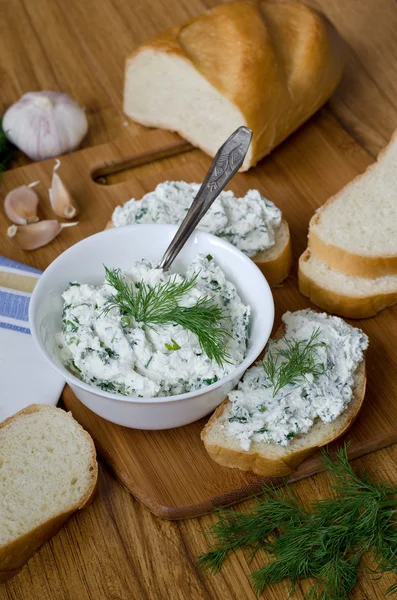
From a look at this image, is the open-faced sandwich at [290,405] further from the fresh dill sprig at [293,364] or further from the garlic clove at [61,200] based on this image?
the garlic clove at [61,200]

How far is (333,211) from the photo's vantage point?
387cm

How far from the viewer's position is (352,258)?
3688 millimetres

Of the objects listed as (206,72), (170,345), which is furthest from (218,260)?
(206,72)

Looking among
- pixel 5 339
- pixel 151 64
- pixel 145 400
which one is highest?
pixel 151 64

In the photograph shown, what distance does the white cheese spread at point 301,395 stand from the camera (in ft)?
9.84

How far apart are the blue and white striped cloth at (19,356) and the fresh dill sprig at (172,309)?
599mm

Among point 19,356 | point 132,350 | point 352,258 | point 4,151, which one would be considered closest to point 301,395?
point 132,350

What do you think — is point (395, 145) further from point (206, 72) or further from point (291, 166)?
point (206, 72)

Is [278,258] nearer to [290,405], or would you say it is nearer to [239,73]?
[290,405]

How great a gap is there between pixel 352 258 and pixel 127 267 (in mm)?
1100

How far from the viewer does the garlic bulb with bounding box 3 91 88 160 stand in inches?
169

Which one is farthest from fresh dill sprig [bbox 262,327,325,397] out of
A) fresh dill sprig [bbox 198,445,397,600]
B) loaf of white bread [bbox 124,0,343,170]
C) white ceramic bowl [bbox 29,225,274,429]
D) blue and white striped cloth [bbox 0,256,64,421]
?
loaf of white bread [bbox 124,0,343,170]

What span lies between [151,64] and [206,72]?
41 centimetres

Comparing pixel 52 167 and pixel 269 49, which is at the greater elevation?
pixel 269 49
